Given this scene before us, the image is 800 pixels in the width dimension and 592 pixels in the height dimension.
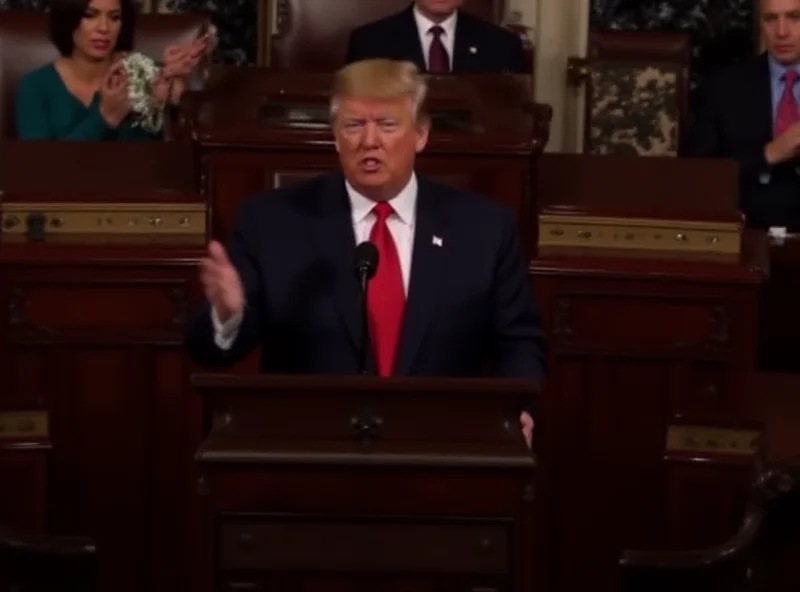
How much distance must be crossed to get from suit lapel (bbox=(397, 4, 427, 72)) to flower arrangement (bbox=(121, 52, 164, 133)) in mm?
676

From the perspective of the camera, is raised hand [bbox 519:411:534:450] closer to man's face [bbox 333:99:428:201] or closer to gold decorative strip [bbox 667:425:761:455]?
gold decorative strip [bbox 667:425:761:455]

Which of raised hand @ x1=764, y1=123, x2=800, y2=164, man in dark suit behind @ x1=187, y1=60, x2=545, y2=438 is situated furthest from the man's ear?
raised hand @ x1=764, y1=123, x2=800, y2=164

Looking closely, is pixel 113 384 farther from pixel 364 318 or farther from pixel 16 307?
pixel 364 318

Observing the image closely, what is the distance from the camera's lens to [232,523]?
10.6ft

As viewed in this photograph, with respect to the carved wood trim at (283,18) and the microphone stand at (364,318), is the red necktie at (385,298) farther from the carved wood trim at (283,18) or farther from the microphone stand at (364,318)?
the carved wood trim at (283,18)

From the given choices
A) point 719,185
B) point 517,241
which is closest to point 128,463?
point 517,241

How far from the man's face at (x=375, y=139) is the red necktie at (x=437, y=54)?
72.1 inches

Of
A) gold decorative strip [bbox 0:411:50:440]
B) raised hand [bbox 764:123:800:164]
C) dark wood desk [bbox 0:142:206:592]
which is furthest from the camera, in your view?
raised hand [bbox 764:123:800:164]

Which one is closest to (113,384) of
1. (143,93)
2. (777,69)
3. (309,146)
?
(309,146)

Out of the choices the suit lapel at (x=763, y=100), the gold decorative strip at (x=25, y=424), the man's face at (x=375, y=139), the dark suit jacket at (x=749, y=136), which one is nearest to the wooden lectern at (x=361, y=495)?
the man's face at (x=375, y=139)

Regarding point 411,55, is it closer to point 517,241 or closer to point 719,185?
point 719,185

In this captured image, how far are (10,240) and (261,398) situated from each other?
1519mm

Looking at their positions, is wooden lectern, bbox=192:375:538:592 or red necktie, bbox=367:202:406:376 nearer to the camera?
wooden lectern, bbox=192:375:538:592

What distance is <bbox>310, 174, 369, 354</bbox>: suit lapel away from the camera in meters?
3.77
